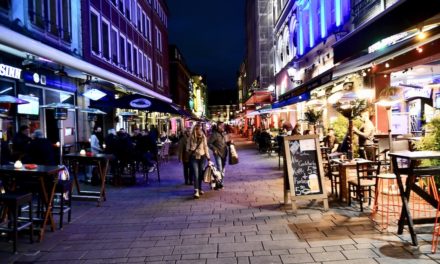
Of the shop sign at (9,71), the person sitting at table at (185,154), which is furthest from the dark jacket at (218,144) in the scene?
the shop sign at (9,71)

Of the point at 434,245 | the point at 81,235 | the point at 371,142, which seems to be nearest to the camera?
the point at 434,245

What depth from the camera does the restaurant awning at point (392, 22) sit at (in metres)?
4.14

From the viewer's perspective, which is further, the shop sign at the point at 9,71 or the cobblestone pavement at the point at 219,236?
the shop sign at the point at 9,71

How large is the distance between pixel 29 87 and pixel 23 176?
24.0 ft

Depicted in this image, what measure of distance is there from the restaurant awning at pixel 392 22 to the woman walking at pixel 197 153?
462 cm

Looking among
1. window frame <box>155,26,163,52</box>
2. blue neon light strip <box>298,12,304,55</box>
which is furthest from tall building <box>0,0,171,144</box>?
window frame <box>155,26,163,52</box>

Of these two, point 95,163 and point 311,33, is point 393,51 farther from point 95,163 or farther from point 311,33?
point 311,33

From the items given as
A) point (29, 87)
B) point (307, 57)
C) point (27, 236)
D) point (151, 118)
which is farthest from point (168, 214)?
point (151, 118)

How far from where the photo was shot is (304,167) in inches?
307

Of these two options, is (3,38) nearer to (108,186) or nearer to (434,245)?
(108,186)

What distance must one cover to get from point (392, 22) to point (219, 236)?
375cm

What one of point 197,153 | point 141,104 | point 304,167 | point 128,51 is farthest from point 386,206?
point 128,51

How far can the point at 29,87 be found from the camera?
13.0 m

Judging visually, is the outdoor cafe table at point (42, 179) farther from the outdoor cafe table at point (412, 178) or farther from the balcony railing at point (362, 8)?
the balcony railing at point (362, 8)
